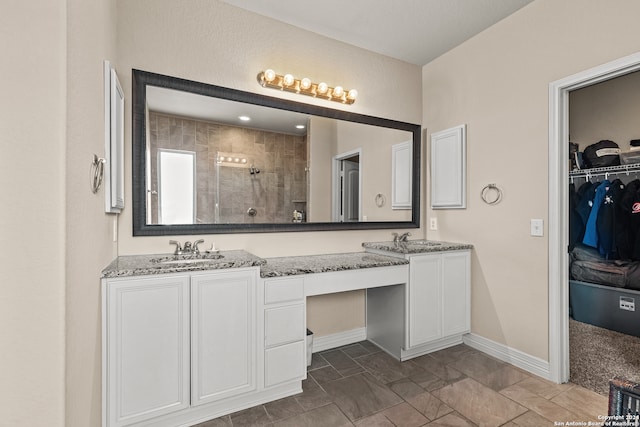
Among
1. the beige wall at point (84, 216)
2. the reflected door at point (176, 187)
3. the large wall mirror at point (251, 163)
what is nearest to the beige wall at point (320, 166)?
the large wall mirror at point (251, 163)

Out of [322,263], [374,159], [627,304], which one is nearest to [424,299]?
[322,263]

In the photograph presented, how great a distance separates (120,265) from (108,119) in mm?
752

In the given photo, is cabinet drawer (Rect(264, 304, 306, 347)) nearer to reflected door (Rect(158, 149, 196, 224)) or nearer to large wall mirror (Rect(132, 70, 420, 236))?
large wall mirror (Rect(132, 70, 420, 236))

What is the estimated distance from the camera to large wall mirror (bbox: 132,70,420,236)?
205 centimetres

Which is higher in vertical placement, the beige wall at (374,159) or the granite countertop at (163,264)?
the beige wall at (374,159)

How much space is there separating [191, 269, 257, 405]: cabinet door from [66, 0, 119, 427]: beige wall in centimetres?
43

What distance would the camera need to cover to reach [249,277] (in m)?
1.81

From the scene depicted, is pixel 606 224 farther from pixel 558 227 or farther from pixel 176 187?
pixel 176 187

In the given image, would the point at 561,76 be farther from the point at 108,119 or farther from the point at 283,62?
the point at 108,119

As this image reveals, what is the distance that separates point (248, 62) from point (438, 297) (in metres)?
2.34

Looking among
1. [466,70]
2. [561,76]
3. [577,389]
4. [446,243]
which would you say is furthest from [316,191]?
[577,389]

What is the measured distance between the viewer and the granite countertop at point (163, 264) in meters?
1.55

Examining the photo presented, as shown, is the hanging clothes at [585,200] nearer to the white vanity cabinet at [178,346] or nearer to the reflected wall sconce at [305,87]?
the reflected wall sconce at [305,87]

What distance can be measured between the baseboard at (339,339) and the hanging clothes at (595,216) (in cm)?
249
